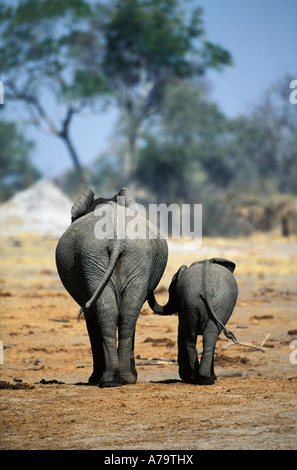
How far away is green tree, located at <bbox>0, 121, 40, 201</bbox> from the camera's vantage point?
6292 cm

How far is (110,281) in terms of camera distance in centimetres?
635

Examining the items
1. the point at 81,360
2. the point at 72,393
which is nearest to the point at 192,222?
the point at 81,360

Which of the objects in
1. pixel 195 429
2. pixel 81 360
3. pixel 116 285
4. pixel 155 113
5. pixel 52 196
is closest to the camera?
pixel 195 429

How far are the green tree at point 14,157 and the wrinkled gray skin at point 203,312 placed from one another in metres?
55.2

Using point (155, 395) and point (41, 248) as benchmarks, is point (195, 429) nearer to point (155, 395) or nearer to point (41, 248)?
point (155, 395)

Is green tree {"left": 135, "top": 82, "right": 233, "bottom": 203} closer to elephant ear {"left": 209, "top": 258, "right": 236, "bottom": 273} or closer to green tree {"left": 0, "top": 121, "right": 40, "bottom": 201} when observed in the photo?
green tree {"left": 0, "top": 121, "right": 40, "bottom": 201}

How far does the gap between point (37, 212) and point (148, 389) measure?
1146 inches

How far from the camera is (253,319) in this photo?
36.3 feet

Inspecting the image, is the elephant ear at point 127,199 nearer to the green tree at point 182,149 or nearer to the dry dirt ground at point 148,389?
the dry dirt ground at point 148,389

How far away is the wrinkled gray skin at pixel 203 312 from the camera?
6.43 m

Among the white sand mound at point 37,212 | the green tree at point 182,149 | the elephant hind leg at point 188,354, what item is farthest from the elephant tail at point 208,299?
the green tree at point 182,149

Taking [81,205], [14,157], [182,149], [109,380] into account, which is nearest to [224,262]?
[81,205]

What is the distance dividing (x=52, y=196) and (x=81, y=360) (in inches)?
1103
